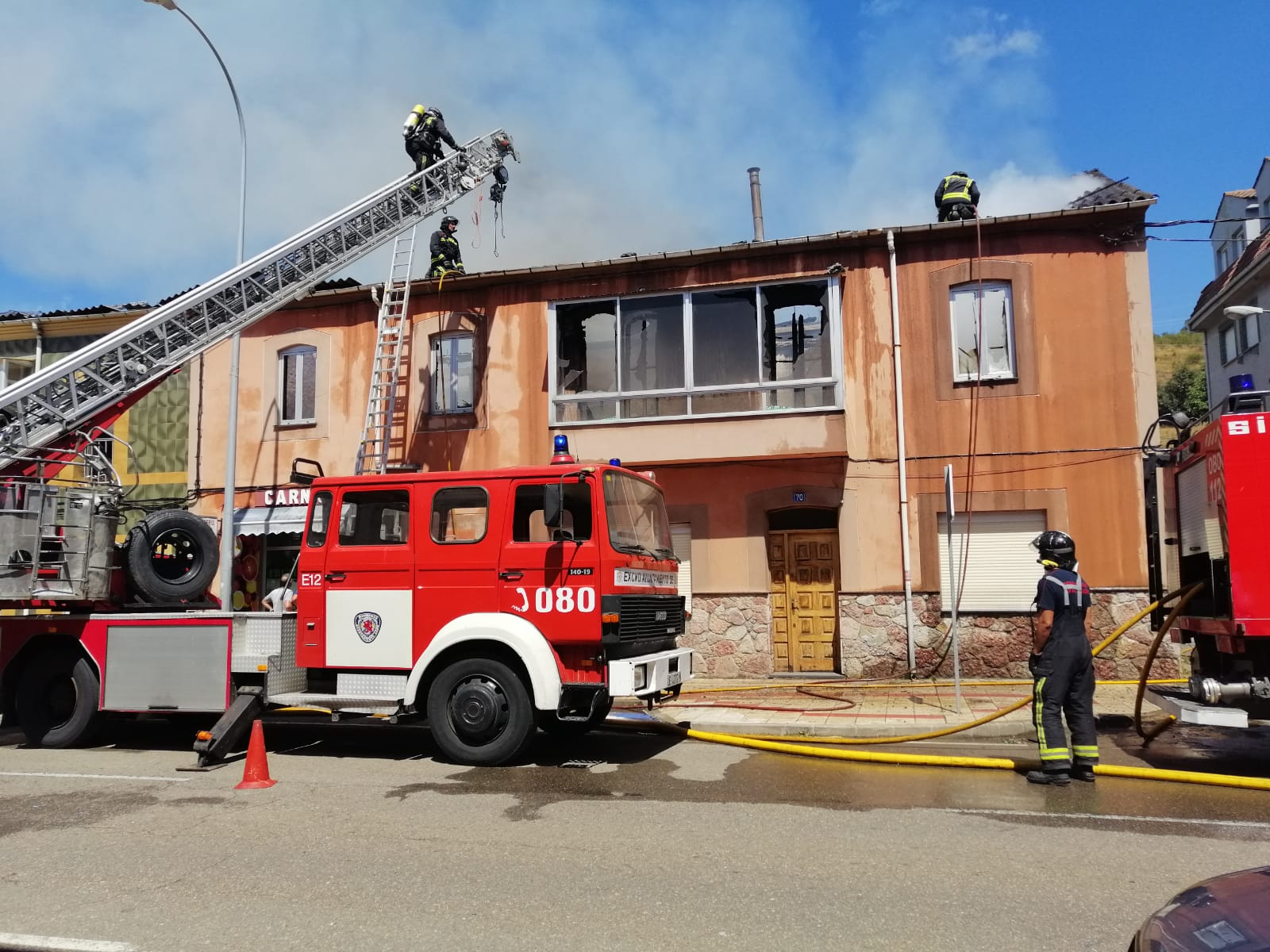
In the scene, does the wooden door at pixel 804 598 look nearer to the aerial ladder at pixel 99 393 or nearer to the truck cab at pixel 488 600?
the truck cab at pixel 488 600

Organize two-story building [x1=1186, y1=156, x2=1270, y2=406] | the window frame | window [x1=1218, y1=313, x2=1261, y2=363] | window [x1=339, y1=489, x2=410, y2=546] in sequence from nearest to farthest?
the window frame, window [x1=339, y1=489, x2=410, y2=546], two-story building [x1=1186, y1=156, x2=1270, y2=406], window [x1=1218, y1=313, x2=1261, y2=363]

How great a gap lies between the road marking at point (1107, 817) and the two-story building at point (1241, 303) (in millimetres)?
18459

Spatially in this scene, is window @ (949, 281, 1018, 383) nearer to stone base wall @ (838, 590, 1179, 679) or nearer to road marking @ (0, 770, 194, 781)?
stone base wall @ (838, 590, 1179, 679)

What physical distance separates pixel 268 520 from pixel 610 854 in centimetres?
1267

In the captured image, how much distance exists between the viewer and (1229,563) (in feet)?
24.1

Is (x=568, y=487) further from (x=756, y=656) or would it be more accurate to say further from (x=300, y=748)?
(x=756, y=656)

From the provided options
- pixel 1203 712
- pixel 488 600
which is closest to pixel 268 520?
pixel 488 600

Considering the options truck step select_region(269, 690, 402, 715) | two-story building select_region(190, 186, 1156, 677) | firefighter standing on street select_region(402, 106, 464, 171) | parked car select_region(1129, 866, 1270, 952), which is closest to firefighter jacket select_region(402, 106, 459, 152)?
firefighter standing on street select_region(402, 106, 464, 171)

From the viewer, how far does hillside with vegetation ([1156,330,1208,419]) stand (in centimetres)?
4375

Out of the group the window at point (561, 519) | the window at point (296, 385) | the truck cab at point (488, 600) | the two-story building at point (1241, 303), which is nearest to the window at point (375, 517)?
the truck cab at point (488, 600)

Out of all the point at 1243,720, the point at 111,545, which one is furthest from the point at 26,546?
the point at 1243,720

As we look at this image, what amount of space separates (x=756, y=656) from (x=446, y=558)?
7.22 metres

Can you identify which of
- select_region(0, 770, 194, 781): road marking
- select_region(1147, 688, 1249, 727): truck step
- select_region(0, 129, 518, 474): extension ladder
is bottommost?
select_region(0, 770, 194, 781): road marking

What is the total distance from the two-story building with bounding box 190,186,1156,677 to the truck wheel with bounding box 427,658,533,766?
6920mm
